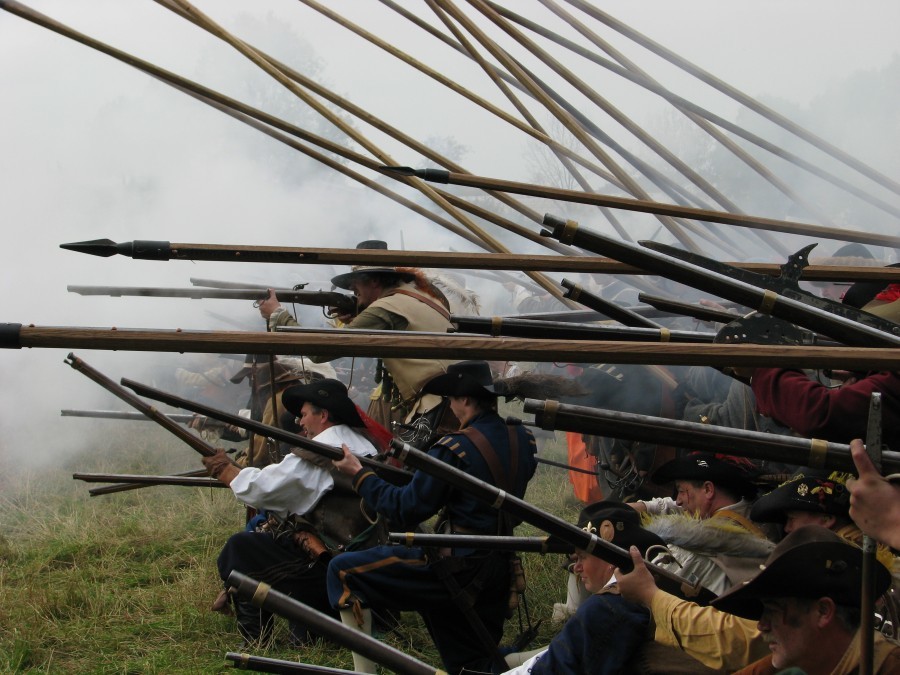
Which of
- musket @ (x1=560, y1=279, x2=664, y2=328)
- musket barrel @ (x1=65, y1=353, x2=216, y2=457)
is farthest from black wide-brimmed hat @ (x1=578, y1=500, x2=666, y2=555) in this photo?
musket barrel @ (x1=65, y1=353, x2=216, y2=457)

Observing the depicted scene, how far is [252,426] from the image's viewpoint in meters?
4.62

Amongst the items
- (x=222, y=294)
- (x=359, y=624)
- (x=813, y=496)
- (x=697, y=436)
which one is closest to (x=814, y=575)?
(x=697, y=436)

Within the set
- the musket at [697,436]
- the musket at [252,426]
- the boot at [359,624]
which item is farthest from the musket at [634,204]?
the musket at [697,436]

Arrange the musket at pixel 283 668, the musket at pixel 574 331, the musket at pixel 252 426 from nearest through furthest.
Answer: the musket at pixel 283 668 → the musket at pixel 574 331 → the musket at pixel 252 426

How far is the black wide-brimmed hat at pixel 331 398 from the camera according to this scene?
5129 millimetres

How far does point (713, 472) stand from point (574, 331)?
45.0 inches

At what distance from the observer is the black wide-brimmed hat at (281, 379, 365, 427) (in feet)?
16.8

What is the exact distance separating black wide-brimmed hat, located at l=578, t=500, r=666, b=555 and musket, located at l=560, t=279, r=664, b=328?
0.58 m

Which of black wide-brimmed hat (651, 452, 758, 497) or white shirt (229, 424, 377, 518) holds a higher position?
black wide-brimmed hat (651, 452, 758, 497)

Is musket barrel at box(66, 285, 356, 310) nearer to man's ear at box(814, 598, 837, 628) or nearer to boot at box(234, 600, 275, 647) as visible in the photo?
boot at box(234, 600, 275, 647)

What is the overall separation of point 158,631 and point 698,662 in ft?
9.85

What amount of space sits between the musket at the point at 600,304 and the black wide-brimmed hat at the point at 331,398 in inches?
81.9

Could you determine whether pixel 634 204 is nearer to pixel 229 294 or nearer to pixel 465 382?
pixel 465 382

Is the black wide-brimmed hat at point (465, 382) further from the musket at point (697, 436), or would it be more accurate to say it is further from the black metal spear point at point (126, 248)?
the musket at point (697, 436)
